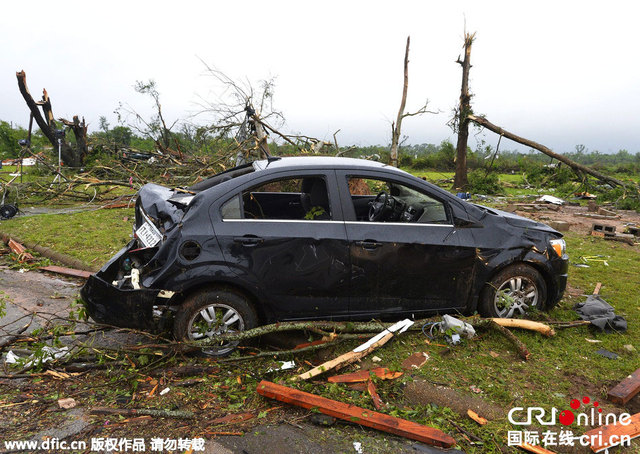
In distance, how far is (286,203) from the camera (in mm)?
4473

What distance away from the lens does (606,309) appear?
4.62 metres

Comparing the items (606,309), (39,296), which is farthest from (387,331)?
(39,296)

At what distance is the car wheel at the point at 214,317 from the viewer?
3.51 meters

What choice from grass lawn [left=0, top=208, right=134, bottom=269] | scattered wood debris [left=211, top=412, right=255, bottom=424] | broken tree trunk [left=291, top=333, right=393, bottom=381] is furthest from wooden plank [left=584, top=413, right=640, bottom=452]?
grass lawn [left=0, top=208, right=134, bottom=269]

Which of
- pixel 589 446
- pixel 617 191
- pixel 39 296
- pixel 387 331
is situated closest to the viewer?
pixel 589 446

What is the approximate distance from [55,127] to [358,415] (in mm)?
18985

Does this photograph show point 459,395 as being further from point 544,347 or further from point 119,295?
point 119,295

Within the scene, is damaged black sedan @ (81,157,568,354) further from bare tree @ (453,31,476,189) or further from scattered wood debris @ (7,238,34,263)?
bare tree @ (453,31,476,189)

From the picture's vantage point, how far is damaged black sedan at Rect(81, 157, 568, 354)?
3496 mm

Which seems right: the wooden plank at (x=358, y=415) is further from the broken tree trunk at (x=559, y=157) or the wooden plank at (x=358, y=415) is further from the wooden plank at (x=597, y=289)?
the broken tree trunk at (x=559, y=157)

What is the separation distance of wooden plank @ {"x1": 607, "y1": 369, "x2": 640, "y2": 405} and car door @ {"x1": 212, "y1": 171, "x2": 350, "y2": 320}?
213 cm

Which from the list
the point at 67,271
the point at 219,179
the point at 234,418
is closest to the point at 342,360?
the point at 234,418

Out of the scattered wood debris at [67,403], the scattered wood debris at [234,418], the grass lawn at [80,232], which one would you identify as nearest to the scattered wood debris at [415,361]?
the scattered wood debris at [234,418]

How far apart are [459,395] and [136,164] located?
14563mm
